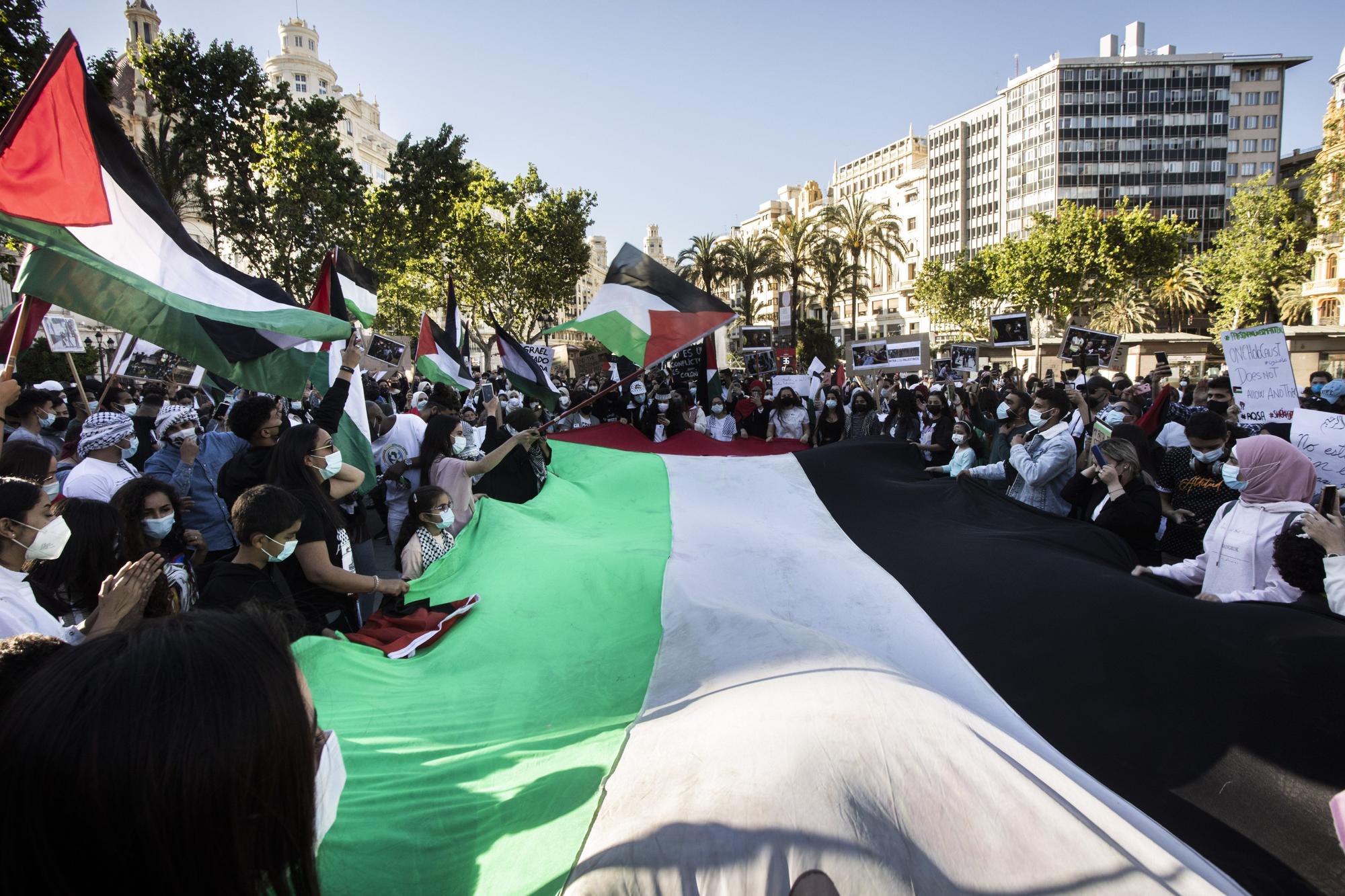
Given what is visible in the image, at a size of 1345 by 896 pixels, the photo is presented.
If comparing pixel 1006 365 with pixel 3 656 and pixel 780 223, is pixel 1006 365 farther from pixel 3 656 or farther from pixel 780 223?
pixel 3 656

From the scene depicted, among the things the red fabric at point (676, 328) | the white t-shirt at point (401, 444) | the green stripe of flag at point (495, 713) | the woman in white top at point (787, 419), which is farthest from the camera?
the woman in white top at point (787, 419)

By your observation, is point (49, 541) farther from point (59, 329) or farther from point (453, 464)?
point (59, 329)

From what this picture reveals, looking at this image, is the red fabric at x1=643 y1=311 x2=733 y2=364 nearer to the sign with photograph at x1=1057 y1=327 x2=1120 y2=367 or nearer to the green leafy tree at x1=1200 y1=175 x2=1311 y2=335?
the sign with photograph at x1=1057 y1=327 x2=1120 y2=367

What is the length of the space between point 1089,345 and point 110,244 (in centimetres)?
1519

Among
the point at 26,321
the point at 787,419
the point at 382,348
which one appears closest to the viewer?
the point at 26,321

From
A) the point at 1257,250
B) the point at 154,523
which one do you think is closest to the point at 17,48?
the point at 154,523

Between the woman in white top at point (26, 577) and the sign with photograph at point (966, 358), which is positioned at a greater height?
the sign with photograph at point (966, 358)

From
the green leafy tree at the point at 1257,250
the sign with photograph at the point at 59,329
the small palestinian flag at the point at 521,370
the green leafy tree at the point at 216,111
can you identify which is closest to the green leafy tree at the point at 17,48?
the green leafy tree at the point at 216,111

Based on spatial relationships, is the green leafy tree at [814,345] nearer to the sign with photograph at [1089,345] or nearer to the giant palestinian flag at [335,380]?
the sign with photograph at [1089,345]

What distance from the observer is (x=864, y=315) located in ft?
340

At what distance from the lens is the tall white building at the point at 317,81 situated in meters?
102

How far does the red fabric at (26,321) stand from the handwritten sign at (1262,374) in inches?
340

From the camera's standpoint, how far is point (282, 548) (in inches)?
136

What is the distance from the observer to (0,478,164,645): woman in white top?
2559 millimetres
